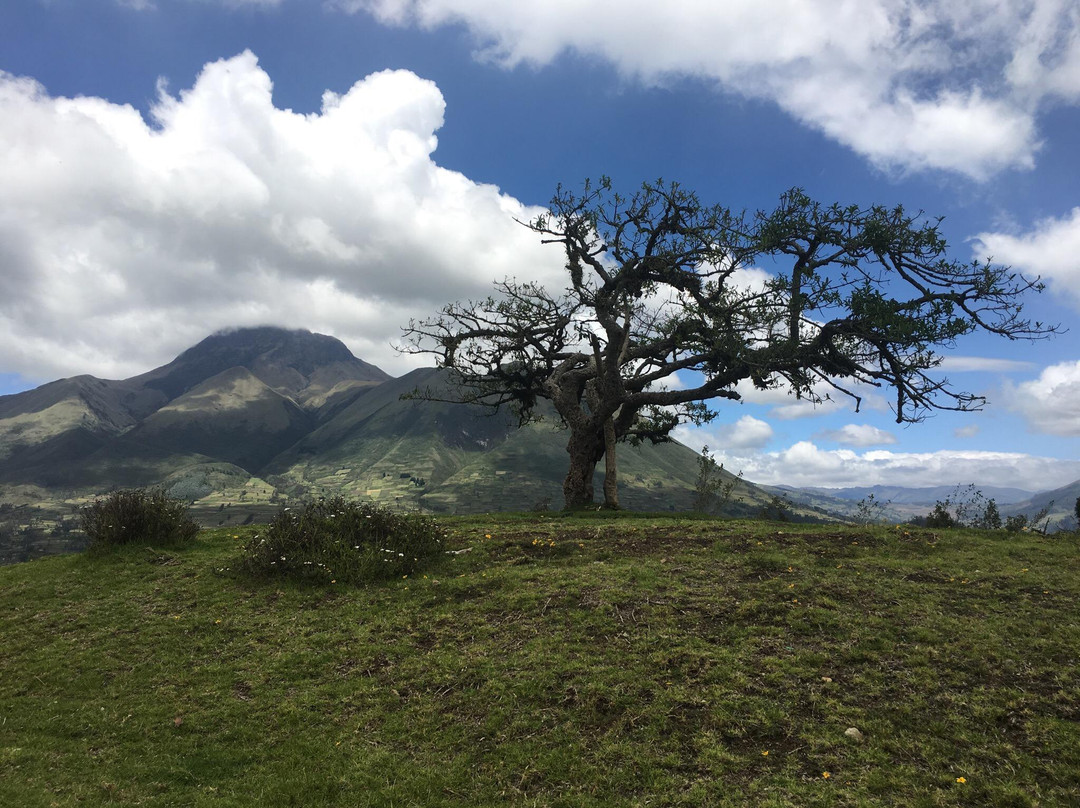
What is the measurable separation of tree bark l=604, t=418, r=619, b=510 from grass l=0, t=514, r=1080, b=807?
11.0 m

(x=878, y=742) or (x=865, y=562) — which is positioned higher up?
(x=865, y=562)

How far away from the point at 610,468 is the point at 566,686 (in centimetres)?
1738

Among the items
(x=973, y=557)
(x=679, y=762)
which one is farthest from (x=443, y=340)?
(x=679, y=762)

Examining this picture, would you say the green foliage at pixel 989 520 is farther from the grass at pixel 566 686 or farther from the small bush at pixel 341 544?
the small bush at pixel 341 544

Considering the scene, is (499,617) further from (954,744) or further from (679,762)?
(954,744)

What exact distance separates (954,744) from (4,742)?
38.1 ft

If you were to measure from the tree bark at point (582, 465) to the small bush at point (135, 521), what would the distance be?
15.3 m

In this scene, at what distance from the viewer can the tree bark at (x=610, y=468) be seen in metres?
25.1

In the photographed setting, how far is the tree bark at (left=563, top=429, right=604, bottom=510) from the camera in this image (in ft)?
88.7

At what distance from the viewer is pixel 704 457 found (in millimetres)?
40938

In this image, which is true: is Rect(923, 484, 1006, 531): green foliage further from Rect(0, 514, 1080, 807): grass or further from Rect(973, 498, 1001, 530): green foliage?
Rect(0, 514, 1080, 807): grass

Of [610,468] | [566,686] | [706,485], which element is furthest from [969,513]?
[566,686]

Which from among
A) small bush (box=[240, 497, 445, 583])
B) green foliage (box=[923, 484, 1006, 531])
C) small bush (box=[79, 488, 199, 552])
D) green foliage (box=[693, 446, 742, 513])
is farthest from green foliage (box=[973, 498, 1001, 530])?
small bush (box=[79, 488, 199, 552])

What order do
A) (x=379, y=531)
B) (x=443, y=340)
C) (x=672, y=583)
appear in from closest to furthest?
1. (x=672, y=583)
2. (x=379, y=531)
3. (x=443, y=340)
